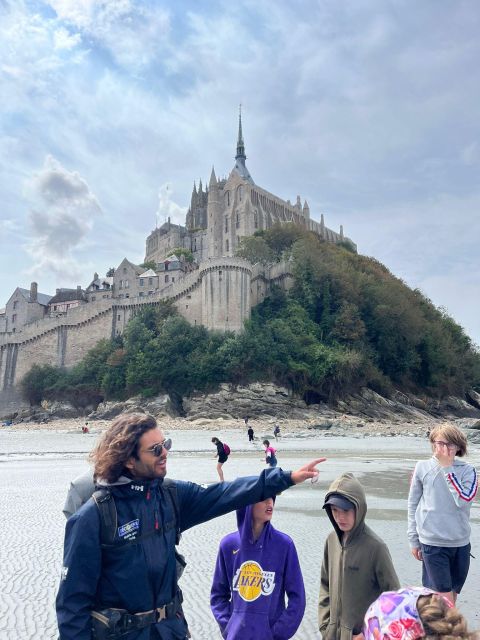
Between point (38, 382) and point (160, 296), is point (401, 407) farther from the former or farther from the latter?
point (38, 382)

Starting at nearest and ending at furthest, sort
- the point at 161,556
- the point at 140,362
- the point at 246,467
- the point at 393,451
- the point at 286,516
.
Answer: the point at 161,556, the point at 286,516, the point at 246,467, the point at 393,451, the point at 140,362

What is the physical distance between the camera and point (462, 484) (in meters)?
4.96

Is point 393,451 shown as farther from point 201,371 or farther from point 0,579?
point 201,371

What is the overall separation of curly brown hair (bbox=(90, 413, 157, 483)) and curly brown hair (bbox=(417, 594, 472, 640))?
5.79 ft

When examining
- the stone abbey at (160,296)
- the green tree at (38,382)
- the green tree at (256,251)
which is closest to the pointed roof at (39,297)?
the stone abbey at (160,296)

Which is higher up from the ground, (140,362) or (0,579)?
(140,362)

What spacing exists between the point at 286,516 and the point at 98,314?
189 feet

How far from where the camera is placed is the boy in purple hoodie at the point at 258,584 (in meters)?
Answer: 3.41

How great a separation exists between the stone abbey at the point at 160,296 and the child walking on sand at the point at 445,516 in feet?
164

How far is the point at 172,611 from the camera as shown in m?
2.99

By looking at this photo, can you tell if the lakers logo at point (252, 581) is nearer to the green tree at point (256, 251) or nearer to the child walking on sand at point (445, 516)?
the child walking on sand at point (445, 516)

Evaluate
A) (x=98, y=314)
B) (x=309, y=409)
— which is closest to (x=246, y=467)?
(x=309, y=409)

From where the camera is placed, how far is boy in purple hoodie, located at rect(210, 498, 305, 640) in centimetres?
341

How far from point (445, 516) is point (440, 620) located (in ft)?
10.4
